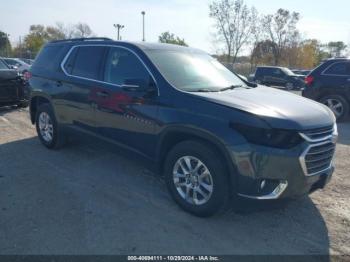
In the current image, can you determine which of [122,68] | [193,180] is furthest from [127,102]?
[193,180]

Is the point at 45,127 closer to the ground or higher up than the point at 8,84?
closer to the ground

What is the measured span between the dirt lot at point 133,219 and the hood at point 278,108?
0.84m

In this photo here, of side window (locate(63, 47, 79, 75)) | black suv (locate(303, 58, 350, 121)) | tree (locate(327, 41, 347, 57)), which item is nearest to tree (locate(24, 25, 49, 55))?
black suv (locate(303, 58, 350, 121))

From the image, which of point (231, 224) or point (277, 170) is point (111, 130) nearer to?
point (231, 224)

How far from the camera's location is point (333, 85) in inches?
378

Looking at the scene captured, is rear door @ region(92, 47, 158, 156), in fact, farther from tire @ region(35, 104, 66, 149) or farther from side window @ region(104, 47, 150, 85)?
tire @ region(35, 104, 66, 149)

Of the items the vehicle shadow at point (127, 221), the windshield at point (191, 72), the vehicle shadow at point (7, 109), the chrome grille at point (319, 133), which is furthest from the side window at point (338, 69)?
the vehicle shadow at point (7, 109)

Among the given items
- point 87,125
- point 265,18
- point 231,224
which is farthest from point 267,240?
point 265,18

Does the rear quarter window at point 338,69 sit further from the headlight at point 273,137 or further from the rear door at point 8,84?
the rear door at point 8,84

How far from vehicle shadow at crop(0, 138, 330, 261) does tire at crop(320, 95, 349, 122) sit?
628cm

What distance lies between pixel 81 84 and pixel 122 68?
86cm

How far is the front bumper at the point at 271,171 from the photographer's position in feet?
10.5

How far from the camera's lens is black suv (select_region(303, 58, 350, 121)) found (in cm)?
952

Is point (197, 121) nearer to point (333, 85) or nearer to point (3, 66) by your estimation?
point (333, 85)
